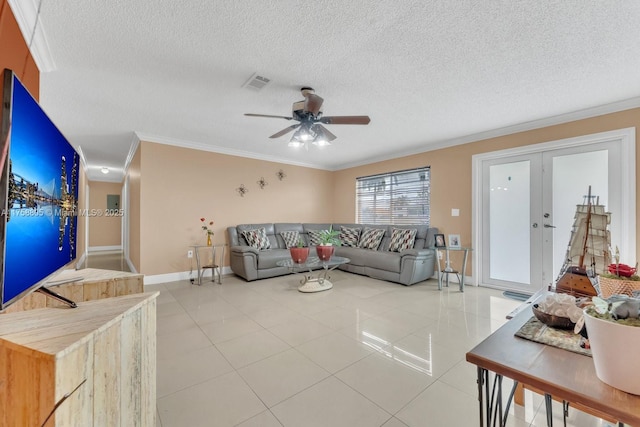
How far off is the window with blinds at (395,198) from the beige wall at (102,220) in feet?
26.8

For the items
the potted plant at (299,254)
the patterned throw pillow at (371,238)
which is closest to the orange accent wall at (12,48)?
the potted plant at (299,254)

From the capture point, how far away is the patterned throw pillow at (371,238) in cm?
503

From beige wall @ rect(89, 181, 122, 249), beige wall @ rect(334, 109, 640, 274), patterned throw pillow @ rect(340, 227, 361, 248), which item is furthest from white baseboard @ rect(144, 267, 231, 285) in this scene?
beige wall @ rect(89, 181, 122, 249)

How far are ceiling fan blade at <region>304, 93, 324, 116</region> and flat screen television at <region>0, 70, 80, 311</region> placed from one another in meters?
1.80

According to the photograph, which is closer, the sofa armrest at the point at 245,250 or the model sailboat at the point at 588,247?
the model sailboat at the point at 588,247

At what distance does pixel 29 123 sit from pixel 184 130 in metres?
3.35

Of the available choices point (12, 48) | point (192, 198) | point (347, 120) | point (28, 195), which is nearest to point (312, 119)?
point (347, 120)

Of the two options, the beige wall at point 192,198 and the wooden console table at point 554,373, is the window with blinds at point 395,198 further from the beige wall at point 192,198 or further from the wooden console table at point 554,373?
the wooden console table at point 554,373

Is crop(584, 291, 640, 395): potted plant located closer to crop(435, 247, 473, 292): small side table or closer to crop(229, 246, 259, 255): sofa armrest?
crop(435, 247, 473, 292): small side table

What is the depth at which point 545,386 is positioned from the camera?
62 cm

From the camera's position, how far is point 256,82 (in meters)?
2.50

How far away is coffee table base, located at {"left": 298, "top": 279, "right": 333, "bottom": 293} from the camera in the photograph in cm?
373

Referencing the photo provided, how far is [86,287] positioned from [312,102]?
215cm

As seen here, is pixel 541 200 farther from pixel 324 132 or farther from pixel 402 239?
pixel 324 132
